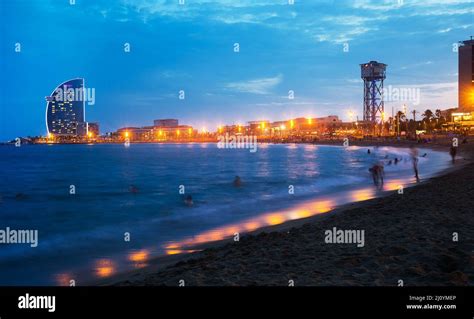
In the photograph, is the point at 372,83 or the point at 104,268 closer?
the point at 104,268

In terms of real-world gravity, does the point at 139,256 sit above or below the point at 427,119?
below

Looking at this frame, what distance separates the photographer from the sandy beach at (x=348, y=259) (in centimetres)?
623

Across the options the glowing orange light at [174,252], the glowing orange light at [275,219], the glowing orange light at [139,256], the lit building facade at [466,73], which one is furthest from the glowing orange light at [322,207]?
the lit building facade at [466,73]

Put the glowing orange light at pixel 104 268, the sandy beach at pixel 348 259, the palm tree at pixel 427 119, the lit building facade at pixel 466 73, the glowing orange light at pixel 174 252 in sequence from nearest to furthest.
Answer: the sandy beach at pixel 348 259
the glowing orange light at pixel 104 268
the glowing orange light at pixel 174 252
the lit building facade at pixel 466 73
the palm tree at pixel 427 119

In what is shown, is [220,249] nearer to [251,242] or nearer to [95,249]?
[251,242]

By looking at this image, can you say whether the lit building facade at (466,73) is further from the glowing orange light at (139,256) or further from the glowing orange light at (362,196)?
the glowing orange light at (139,256)

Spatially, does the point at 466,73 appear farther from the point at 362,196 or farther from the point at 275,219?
the point at 275,219

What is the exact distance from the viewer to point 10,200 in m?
27.1

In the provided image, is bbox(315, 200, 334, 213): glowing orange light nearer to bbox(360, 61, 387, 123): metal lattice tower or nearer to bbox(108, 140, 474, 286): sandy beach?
bbox(108, 140, 474, 286): sandy beach

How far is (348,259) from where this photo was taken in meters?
7.23

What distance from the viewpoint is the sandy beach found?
20.4ft

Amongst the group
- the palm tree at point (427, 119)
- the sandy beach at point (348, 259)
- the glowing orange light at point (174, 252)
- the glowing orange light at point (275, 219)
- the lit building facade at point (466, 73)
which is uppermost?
the lit building facade at point (466, 73)

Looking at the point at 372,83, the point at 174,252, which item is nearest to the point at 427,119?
the point at 372,83

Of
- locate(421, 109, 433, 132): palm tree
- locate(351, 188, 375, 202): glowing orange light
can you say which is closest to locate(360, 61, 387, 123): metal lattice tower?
locate(421, 109, 433, 132): palm tree
